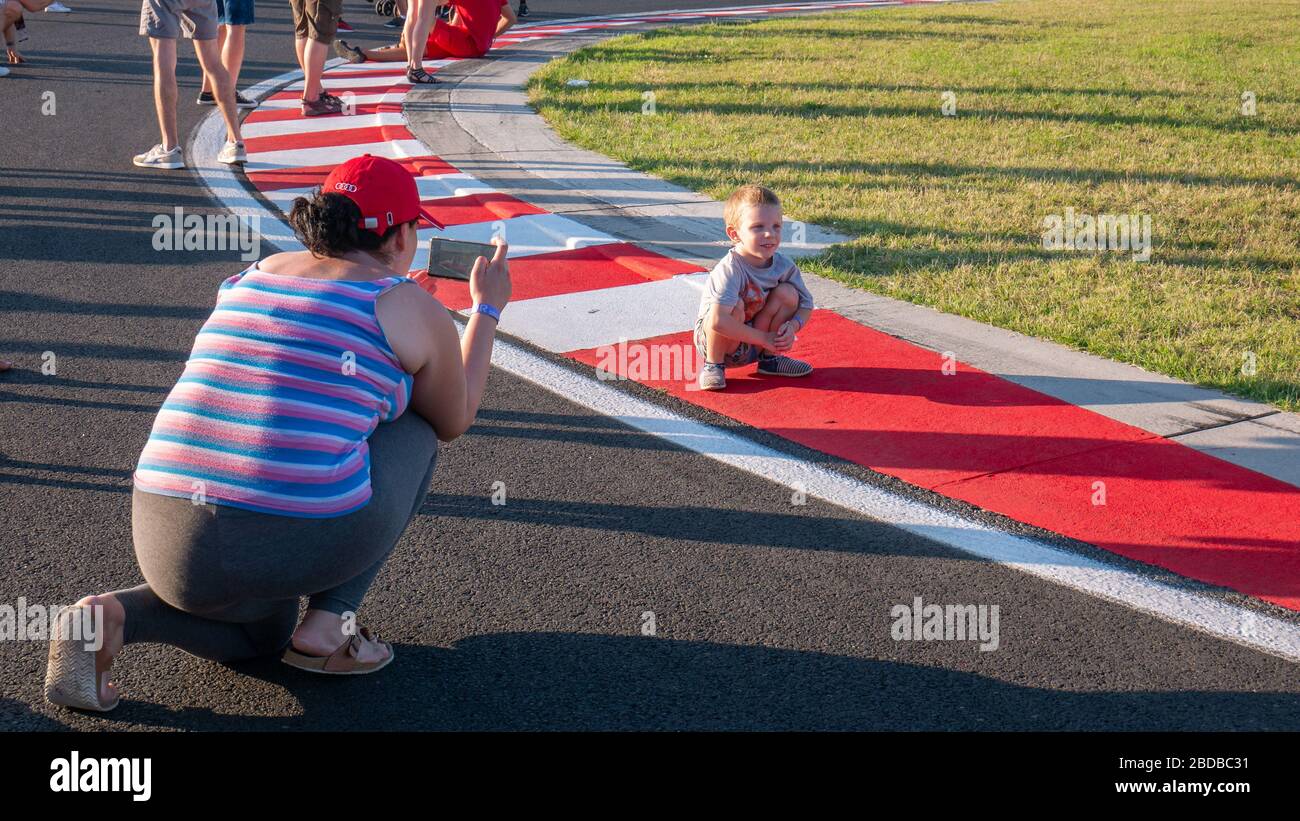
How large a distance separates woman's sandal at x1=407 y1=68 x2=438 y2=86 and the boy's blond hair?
8.14 m

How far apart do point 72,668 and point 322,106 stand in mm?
9219

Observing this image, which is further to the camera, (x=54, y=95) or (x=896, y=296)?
(x=54, y=95)

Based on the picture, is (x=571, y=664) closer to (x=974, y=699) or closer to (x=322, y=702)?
(x=322, y=702)

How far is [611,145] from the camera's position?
10719mm

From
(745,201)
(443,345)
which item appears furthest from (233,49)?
(443,345)

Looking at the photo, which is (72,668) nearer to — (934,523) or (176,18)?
(934,523)

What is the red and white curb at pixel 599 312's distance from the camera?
14.4 feet

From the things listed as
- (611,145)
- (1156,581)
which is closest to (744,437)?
(1156,581)

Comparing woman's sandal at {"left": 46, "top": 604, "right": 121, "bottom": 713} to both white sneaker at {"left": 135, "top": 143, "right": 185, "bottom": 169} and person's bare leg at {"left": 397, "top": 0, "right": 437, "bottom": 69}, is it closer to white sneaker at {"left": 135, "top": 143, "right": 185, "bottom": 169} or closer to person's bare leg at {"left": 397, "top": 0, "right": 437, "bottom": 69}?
white sneaker at {"left": 135, "top": 143, "right": 185, "bottom": 169}

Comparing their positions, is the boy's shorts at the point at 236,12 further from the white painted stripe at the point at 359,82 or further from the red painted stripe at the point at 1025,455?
the red painted stripe at the point at 1025,455

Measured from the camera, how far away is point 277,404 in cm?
329

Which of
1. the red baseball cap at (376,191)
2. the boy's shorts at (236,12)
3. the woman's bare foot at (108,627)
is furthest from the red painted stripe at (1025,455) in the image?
the boy's shorts at (236,12)
